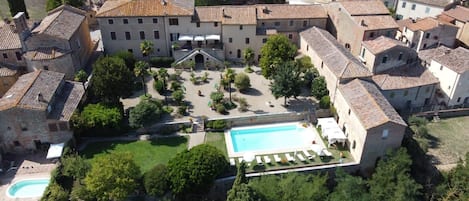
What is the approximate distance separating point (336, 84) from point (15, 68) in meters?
41.5

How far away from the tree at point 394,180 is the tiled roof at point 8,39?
46371mm

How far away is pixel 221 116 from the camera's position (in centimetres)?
4831

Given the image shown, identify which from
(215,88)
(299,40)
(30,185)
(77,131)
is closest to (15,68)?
(77,131)

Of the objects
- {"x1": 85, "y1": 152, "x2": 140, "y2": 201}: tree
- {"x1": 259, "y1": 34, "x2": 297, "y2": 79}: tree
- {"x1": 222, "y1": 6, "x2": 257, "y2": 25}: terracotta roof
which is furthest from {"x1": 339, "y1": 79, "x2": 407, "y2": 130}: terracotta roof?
{"x1": 85, "y1": 152, "x2": 140, "y2": 201}: tree

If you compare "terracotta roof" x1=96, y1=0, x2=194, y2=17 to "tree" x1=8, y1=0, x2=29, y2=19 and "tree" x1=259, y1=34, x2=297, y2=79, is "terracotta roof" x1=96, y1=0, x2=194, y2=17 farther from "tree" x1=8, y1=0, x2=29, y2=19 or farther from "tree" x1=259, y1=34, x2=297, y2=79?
"tree" x1=8, y1=0, x2=29, y2=19

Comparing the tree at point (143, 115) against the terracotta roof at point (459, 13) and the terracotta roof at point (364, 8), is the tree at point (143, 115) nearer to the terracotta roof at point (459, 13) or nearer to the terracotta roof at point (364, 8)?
the terracotta roof at point (364, 8)

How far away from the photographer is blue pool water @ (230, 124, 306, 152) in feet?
147

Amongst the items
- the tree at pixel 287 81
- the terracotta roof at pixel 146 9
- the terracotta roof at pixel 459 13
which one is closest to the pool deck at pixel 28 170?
the terracotta roof at pixel 146 9

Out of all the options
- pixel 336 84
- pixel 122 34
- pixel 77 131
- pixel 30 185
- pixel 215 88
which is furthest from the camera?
pixel 122 34

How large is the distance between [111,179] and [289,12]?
3858 cm

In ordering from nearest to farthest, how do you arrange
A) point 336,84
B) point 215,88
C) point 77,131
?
1. point 77,131
2. point 336,84
3. point 215,88

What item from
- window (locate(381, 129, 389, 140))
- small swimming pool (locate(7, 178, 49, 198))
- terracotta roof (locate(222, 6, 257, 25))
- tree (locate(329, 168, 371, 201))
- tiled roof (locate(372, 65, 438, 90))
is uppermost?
terracotta roof (locate(222, 6, 257, 25))

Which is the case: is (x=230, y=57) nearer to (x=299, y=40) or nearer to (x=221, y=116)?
(x=299, y=40)

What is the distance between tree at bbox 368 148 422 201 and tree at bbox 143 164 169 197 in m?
20.7
